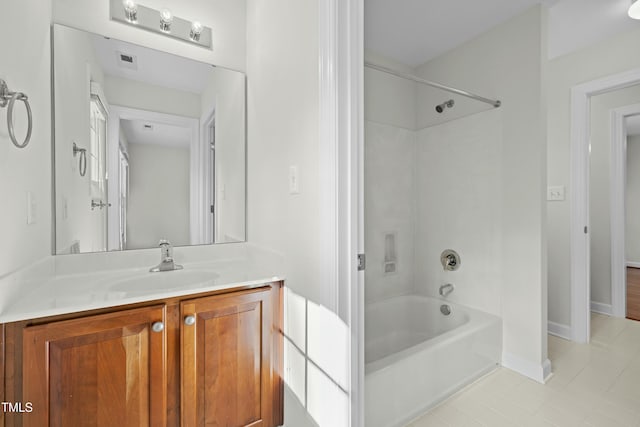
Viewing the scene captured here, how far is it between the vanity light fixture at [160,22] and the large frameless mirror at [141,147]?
128 millimetres

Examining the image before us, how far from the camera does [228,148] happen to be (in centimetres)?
187

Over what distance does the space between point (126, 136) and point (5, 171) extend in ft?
2.34

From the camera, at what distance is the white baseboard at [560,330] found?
8.34 ft

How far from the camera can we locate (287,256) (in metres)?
1.46

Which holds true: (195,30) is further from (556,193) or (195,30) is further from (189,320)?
(556,193)

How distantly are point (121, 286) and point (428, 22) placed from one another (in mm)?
2448

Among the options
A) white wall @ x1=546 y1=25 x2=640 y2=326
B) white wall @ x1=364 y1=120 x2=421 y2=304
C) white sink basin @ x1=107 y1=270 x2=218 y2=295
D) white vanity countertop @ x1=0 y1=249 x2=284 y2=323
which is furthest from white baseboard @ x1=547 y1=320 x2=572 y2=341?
white sink basin @ x1=107 y1=270 x2=218 y2=295

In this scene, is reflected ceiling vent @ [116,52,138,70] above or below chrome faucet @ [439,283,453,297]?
above

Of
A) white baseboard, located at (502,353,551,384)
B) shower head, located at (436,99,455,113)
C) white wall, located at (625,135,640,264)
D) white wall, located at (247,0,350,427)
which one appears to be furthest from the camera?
white wall, located at (625,135,640,264)

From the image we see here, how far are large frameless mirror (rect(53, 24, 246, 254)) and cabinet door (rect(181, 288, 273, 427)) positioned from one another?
637mm

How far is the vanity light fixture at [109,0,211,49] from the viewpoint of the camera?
1572 millimetres

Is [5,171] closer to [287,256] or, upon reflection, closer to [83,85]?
[83,85]

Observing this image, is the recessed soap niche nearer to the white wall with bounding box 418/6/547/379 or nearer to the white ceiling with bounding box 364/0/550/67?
the white wall with bounding box 418/6/547/379

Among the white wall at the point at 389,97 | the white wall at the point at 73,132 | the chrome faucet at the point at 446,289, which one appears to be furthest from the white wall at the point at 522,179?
the white wall at the point at 73,132
